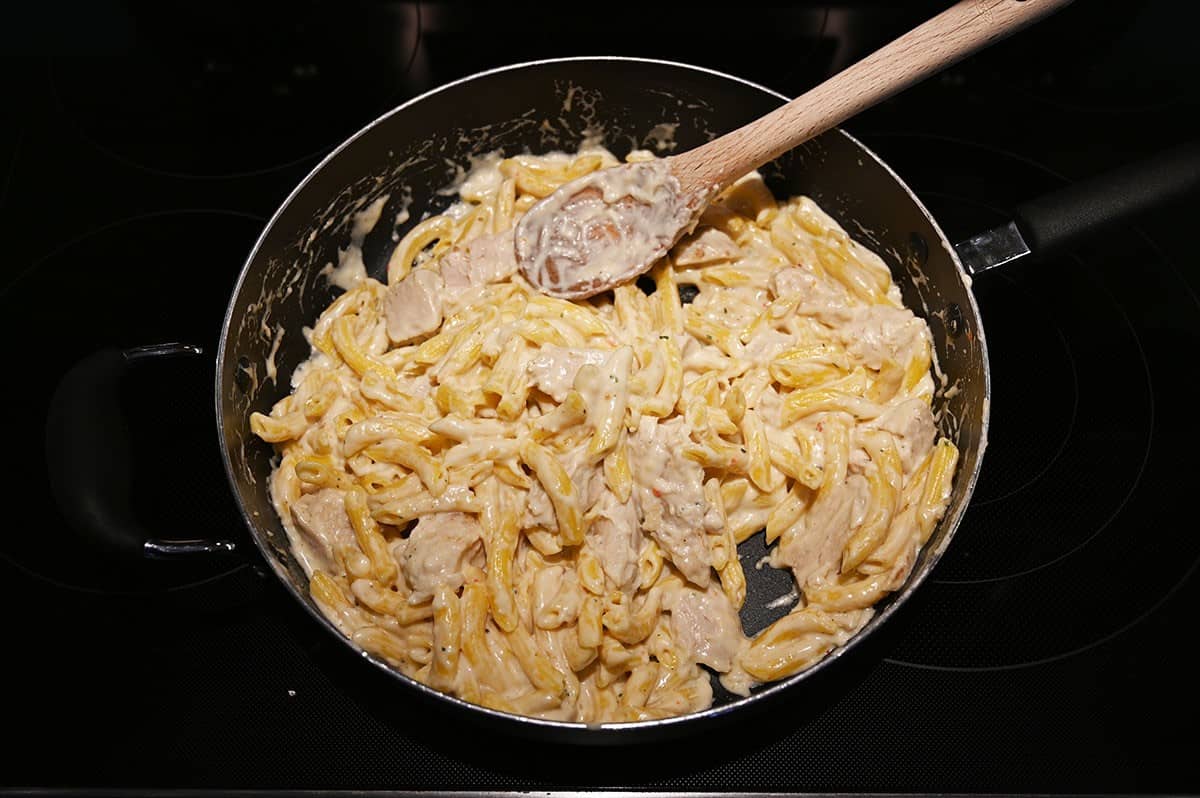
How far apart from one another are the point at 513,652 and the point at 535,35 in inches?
84.7

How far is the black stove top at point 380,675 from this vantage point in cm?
230

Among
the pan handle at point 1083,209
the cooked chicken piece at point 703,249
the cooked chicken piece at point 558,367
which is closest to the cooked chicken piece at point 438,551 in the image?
the cooked chicken piece at point 558,367

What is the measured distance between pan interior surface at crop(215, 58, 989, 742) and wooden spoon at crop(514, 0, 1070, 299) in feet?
0.77

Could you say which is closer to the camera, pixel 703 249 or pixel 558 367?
pixel 558 367

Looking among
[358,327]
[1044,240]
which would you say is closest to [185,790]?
[358,327]

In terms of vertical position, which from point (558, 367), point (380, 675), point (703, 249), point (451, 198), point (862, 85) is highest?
point (451, 198)

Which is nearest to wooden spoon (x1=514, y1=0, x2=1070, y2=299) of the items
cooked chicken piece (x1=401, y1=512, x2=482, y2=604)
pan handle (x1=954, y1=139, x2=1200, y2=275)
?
pan handle (x1=954, y1=139, x2=1200, y2=275)

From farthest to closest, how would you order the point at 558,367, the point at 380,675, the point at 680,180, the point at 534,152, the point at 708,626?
the point at 534,152
the point at 680,180
the point at 558,367
the point at 708,626
the point at 380,675

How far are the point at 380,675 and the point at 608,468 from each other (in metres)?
0.76

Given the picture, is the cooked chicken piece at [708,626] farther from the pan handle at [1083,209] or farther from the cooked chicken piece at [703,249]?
the pan handle at [1083,209]

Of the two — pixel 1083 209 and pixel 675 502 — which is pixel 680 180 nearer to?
pixel 675 502

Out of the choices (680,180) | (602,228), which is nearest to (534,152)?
(602,228)

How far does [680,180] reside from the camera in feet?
8.86

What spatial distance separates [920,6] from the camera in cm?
336
